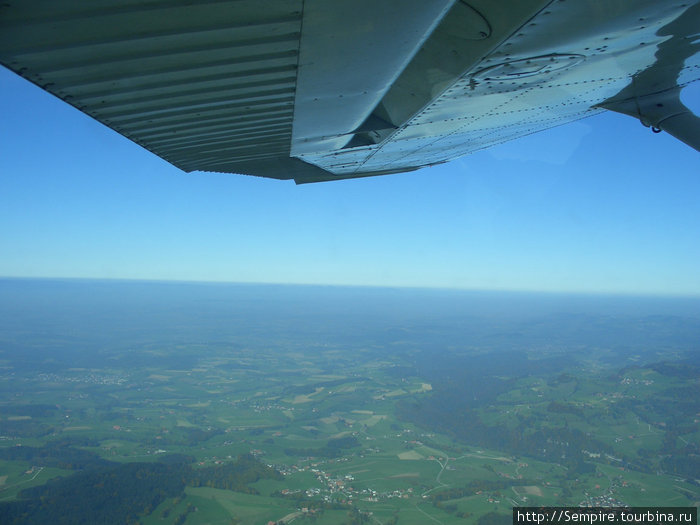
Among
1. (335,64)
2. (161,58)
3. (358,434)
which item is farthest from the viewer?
(358,434)

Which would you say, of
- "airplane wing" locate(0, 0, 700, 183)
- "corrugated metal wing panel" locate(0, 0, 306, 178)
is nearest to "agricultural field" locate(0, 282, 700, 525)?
"airplane wing" locate(0, 0, 700, 183)

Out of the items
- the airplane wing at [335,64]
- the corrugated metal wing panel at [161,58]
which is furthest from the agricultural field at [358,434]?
the corrugated metal wing panel at [161,58]

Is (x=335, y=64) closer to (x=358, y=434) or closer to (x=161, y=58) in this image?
(x=161, y=58)

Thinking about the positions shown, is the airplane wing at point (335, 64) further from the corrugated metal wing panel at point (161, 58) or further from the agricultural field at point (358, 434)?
the agricultural field at point (358, 434)

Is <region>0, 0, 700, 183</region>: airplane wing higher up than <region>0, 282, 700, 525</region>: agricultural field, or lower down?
higher up

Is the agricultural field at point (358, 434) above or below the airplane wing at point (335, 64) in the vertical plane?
below

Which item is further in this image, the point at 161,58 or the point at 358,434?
the point at 358,434

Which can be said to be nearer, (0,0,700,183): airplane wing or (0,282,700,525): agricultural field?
(0,0,700,183): airplane wing

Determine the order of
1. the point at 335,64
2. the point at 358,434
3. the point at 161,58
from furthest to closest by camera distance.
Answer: the point at 358,434 < the point at 335,64 < the point at 161,58

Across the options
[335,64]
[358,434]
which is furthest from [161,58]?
[358,434]

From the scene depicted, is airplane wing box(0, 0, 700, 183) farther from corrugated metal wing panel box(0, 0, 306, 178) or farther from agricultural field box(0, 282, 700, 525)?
agricultural field box(0, 282, 700, 525)
